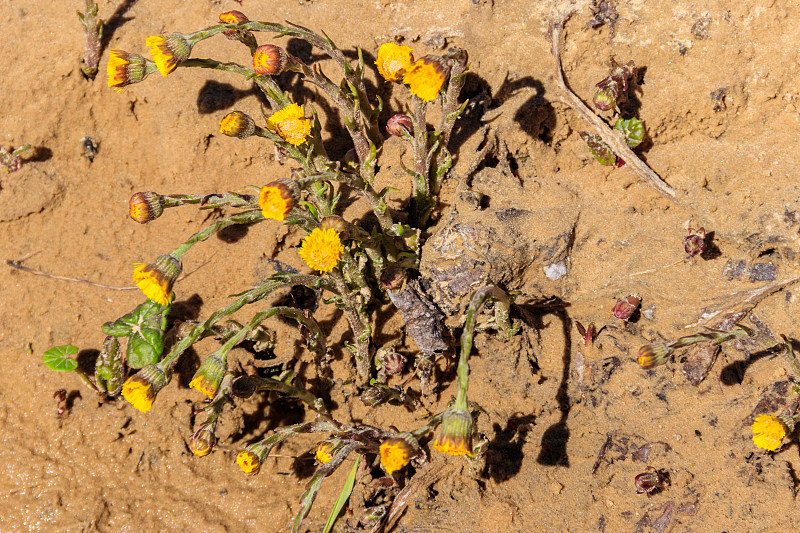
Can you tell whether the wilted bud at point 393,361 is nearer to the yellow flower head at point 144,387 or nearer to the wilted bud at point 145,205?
the yellow flower head at point 144,387

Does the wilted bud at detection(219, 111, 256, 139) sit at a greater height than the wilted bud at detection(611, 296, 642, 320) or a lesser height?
greater

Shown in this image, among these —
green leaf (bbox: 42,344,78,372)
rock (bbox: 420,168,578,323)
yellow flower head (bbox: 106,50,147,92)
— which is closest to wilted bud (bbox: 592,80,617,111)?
rock (bbox: 420,168,578,323)

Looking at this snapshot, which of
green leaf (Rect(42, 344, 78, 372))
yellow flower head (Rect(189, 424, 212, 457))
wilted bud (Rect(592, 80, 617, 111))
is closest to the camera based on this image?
yellow flower head (Rect(189, 424, 212, 457))

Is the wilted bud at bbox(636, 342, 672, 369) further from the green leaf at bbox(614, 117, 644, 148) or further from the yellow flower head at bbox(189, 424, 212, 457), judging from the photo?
the yellow flower head at bbox(189, 424, 212, 457)

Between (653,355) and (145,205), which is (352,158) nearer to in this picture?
(145,205)

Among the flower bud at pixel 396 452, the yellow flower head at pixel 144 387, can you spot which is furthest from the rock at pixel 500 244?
the yellow flower head at pixel 144 387

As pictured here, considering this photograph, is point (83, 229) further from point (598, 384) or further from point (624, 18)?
point (624, 18)

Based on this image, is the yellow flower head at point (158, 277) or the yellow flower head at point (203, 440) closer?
the yellow flower head at point (158, 277)

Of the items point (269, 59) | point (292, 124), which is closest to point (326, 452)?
point (292, 124)
